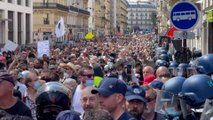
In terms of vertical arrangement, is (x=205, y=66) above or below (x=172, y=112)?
above

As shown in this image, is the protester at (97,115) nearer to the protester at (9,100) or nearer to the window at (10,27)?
the protester at (9,100)

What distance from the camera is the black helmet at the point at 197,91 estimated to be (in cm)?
511

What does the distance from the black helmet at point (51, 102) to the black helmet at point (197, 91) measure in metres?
1.11

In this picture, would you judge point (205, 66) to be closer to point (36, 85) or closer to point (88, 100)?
point (88, 100)

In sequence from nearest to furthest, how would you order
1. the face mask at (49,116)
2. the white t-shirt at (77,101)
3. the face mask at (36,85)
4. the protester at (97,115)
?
A: the protester at (97,115) → the face mask at (49,116) → the white t-shirt at (77,101) → the face mask at (36,85)

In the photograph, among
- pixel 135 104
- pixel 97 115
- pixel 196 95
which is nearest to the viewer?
pixel 97 115

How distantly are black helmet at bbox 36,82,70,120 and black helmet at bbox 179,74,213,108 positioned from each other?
3.65ft

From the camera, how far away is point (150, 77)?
1009cm

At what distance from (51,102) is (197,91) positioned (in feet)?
4.63

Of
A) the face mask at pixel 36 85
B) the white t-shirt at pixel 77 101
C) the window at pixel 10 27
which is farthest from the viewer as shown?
the window at pixel 10 27

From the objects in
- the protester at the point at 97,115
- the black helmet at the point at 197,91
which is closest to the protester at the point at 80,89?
the black helmet at the point at 197,91

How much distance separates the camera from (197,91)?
5.19 metres

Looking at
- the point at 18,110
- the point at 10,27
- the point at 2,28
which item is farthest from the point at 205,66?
the point at 10,27

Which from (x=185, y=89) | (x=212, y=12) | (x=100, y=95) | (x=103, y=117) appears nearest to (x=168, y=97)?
(x=185, y=89)
